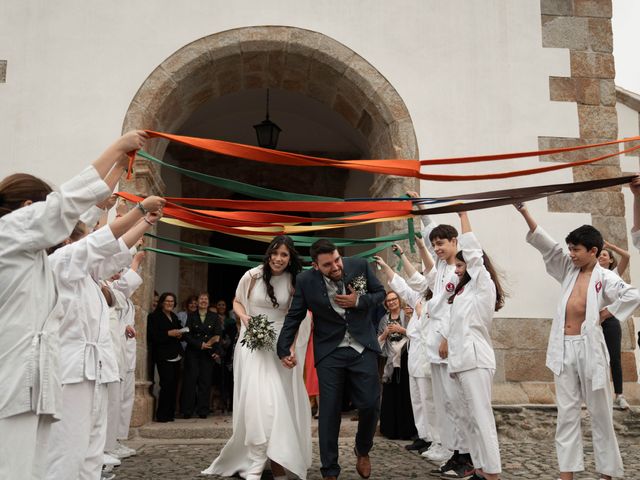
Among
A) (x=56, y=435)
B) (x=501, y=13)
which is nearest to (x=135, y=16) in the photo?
(x=501, y=13)

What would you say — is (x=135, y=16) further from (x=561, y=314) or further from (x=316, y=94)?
(x=561, y=314)

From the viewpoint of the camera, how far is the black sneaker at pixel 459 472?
5.38m

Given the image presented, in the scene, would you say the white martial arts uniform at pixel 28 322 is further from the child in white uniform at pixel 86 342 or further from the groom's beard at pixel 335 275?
the groom's beard at pixel 335 275

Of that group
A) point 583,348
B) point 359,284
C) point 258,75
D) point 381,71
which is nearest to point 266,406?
point 359,284

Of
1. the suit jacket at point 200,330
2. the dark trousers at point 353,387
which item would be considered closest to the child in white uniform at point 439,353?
the dark trousers at point 353,387

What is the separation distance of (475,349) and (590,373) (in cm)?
77

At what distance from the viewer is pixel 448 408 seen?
5.70 m

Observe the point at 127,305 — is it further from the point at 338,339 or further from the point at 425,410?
the point at 425,410

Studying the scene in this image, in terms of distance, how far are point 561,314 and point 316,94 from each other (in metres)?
5.49

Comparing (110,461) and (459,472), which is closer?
(459,472)

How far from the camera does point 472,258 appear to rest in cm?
480

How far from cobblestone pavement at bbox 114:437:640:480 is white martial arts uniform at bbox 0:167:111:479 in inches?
117

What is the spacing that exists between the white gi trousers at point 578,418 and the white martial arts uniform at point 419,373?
77.2 inches

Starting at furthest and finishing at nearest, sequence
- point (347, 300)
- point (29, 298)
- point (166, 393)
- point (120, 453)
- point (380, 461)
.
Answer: point (166, 393)
point (120, 453)
point (380, 461)
point (347, 300)
point (29, 298)
